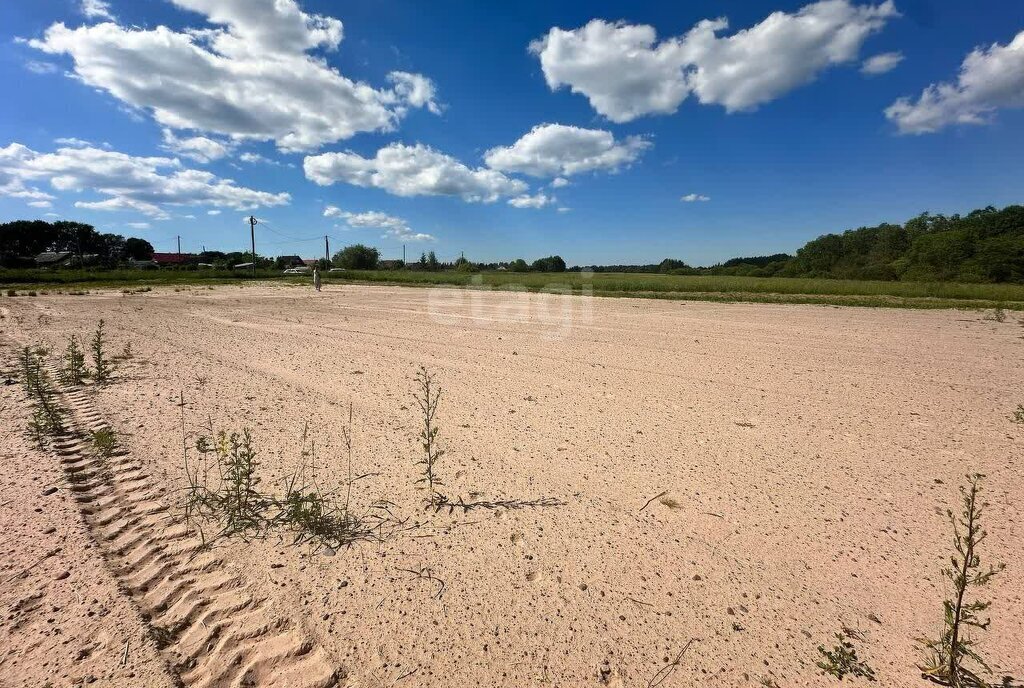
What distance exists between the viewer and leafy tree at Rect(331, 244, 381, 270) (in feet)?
297

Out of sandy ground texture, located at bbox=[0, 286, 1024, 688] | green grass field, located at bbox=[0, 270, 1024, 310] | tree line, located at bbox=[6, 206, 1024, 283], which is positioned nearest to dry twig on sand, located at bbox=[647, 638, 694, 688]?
sandy ground texture, located at bbox=[0, 286, 1024, 688]

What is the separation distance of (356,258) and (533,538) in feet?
315

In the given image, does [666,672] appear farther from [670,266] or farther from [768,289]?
[670,266]

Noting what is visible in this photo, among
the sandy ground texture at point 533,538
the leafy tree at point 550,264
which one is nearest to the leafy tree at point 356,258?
the leafy tree at point 550,264

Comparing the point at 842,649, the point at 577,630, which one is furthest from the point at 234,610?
the point at 842,649

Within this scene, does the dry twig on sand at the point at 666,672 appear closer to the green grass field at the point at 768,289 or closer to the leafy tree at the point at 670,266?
the green grass field at the point at 768,289

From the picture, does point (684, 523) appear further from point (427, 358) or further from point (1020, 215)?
point (1020, 215)

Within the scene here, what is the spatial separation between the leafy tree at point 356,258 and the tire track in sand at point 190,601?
3651 inches

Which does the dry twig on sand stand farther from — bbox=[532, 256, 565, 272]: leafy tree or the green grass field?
bbox=[532, 256, 565, 272]: leafy tree

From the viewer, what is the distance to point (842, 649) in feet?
7.13

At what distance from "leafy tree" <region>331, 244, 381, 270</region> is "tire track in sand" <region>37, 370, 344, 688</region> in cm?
9274

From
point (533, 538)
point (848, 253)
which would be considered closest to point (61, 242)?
point (533, 538)

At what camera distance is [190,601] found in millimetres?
2350

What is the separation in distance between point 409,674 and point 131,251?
129 m
